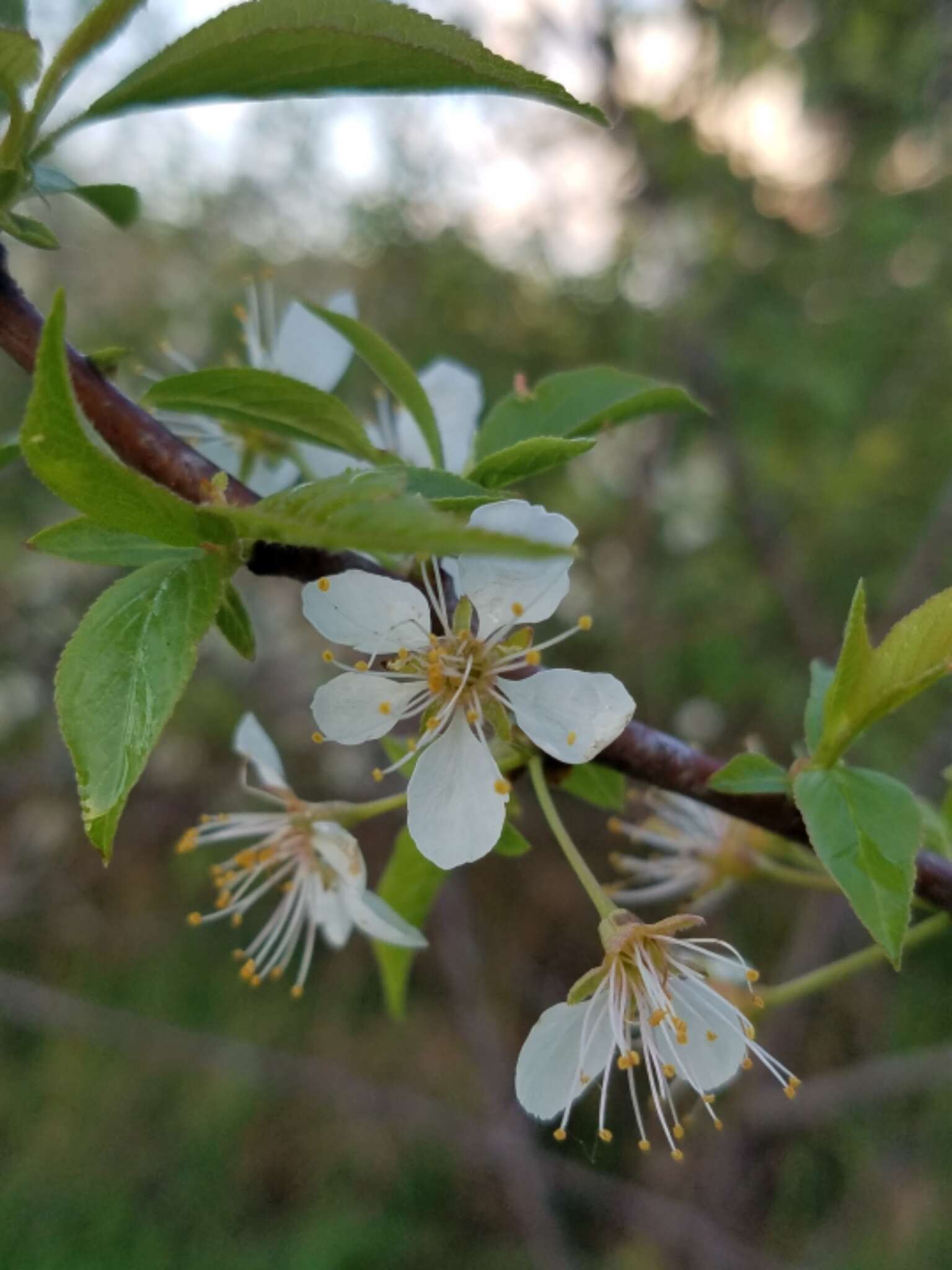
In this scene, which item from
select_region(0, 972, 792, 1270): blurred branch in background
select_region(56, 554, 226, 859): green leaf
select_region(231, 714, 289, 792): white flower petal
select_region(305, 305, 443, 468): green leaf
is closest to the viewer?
select_region(56, 554, 226, 859): green leaf

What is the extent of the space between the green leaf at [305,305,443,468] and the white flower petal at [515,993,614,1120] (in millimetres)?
373

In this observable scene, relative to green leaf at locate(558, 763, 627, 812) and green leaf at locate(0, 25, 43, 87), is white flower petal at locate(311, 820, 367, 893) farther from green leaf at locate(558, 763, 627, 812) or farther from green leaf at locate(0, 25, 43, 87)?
green leaf at locate(0, 25, 43, 87)

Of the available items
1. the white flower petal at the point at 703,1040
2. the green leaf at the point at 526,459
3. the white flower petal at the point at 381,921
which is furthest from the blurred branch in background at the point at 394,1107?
the green leaf at the point at 526,459

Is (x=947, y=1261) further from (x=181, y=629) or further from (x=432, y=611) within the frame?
(x=181, y=629)

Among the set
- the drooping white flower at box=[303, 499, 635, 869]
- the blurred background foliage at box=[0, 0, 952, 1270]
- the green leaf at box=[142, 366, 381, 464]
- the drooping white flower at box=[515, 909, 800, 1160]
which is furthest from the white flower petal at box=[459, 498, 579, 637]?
the blurred background foliage at box=[0, 0, 952, 1270]

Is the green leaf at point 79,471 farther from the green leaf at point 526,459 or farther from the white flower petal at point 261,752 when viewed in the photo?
the white flower petal at point 261,752

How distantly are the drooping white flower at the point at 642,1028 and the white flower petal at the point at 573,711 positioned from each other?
0.13 meters

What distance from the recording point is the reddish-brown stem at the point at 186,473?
0.56 meters

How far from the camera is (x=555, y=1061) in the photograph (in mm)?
593

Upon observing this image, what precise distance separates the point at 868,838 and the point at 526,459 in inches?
11.1

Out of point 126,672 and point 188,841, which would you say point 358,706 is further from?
point 188,841

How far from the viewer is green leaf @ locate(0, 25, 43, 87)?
1.56 ft

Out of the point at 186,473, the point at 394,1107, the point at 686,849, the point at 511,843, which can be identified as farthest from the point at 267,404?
the point at 394,1107

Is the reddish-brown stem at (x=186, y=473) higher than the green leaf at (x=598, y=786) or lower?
higher
